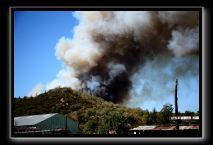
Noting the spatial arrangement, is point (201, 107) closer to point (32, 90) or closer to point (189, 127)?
point (189, 127)

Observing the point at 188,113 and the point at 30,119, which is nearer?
the point at 188,113

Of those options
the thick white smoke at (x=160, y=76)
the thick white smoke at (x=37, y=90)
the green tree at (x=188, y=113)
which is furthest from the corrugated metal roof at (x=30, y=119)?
the green tree at (x=188, y=113)

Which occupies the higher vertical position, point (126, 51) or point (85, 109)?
point (126, 51)

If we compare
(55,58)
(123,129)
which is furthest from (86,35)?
(123,129)

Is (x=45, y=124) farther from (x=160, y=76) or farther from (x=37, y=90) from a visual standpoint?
(x=160, y=76)

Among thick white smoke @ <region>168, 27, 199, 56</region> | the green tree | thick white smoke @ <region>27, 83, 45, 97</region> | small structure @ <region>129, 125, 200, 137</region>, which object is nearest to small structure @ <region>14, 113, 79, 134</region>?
thick white smoke @ <region>27, 83, 45, 97</region>

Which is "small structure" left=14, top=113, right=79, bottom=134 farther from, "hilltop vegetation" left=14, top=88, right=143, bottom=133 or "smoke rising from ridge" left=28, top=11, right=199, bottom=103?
"smoke rising from ridge" left=28, top=11, right=199, bottom=103

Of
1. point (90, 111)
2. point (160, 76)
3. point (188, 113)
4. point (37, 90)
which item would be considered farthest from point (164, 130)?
point (37, 90)
